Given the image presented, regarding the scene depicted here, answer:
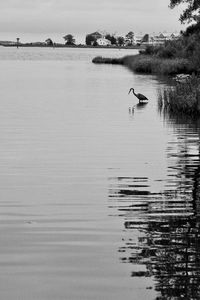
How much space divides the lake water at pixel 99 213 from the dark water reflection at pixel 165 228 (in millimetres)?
17

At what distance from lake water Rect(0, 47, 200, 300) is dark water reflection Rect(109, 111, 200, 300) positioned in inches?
0.7

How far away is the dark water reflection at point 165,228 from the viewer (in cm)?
883

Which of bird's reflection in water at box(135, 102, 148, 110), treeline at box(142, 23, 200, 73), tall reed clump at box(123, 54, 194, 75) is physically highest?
treeline at box(142, 23, 200, 73)

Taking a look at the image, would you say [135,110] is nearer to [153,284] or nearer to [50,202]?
[50,202]

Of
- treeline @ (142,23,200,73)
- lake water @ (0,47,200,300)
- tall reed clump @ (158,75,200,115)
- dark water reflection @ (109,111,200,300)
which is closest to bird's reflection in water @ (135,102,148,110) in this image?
tall reed clump @ (158,75,200,115)

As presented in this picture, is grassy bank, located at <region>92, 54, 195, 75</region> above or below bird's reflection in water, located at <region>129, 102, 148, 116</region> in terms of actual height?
above

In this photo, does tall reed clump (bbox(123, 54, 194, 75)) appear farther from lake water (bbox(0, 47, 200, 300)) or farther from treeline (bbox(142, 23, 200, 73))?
lake water (bbox(0, 47, 200, 300))

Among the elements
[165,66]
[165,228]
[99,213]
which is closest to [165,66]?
[165,66]

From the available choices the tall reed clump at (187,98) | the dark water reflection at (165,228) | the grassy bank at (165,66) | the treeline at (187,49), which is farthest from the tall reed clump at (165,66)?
the dark water reflection at (165,228)

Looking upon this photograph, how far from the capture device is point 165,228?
11.4 m

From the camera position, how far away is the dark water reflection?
8.83 m

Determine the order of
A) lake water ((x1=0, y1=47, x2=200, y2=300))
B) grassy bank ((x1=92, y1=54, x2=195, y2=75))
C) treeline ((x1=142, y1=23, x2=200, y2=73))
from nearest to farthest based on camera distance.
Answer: lake water ((x1=0, y1=47, x2=200, y2=300)) < treeline ((x1=142, y1=23, x2=200, y2=73)) < grassy bank ((x1=92, y1=54, x2=195, y2=75))

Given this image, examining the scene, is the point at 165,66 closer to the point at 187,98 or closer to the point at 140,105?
the point at 140,105

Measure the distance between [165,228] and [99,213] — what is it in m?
1.69
